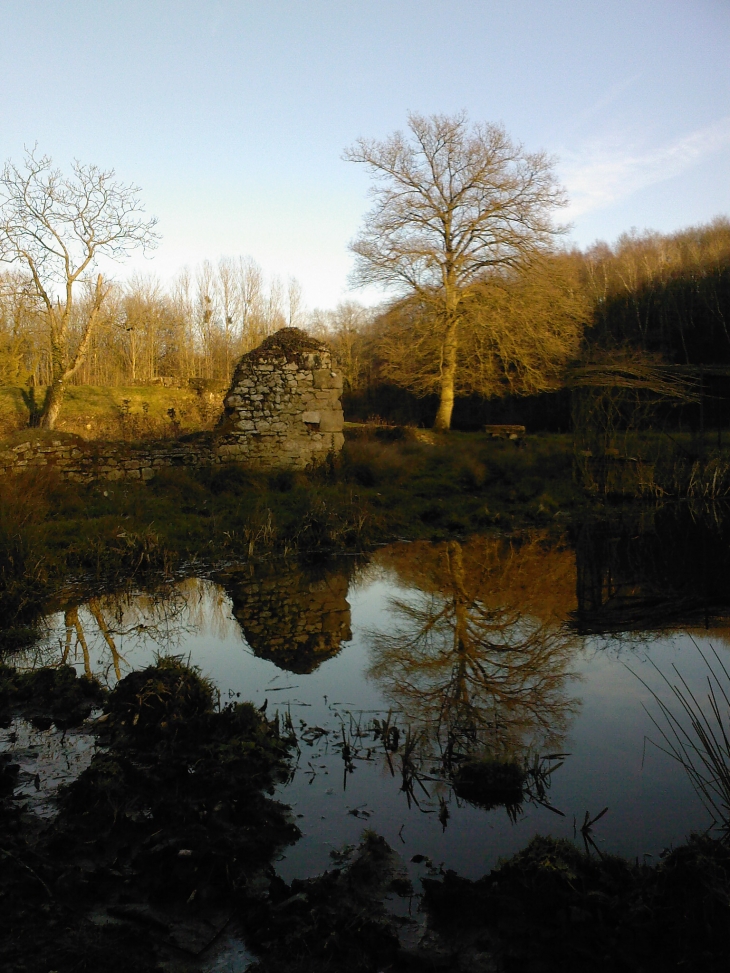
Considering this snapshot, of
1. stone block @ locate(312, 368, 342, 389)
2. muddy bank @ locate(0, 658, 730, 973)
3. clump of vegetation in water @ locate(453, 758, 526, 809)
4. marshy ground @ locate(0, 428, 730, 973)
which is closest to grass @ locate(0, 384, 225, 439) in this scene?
stone block @ locate(312, 368, 342, 389)

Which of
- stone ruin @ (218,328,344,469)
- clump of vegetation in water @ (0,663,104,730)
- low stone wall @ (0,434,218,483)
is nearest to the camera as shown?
clump of vegetation in water @ (0,663,104,730)

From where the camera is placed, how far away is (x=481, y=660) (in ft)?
18.4

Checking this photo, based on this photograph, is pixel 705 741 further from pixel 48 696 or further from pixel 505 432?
pixel 505 432

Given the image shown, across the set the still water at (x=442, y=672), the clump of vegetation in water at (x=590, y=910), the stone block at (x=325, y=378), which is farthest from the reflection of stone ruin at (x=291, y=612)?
the stone block at (x=325, y=378)

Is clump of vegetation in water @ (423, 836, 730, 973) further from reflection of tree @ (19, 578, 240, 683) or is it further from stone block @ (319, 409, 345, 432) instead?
stone block @ (319, 409, 345, 432)

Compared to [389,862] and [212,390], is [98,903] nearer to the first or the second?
[389,862]

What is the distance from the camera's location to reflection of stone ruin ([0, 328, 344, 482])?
15328mm

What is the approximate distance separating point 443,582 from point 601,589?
1.73 metres

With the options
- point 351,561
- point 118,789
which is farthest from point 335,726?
point 351,561

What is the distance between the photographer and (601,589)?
800cm

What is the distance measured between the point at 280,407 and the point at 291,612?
9191 millimetres

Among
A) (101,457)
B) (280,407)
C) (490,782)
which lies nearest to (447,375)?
(280,407)

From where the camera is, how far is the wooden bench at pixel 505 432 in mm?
24950

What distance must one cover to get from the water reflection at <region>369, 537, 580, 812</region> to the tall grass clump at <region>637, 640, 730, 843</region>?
610 millimetres
